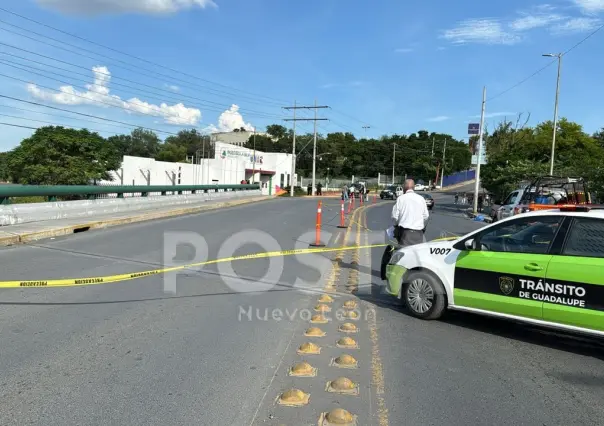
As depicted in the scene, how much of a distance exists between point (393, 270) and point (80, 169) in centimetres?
4281

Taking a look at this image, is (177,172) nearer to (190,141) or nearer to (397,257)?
(397,257)

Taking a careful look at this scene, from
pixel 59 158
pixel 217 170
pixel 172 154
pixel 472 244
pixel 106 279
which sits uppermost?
pixel 172 154

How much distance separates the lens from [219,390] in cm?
405

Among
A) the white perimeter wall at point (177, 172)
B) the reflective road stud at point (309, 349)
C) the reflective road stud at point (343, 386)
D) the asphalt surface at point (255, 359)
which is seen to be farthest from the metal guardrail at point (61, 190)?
the white perimeter wall at point (177, 172)

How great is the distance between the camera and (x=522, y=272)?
211 inches

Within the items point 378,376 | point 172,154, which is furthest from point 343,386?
point 172,154

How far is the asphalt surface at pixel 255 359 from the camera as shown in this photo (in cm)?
373

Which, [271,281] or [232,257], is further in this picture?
[232,257]

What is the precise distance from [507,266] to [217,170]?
59664mm

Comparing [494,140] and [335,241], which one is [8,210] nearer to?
[335,241]

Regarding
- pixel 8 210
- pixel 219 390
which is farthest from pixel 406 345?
pixel 8 210

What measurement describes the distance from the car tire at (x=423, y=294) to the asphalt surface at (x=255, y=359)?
196mm

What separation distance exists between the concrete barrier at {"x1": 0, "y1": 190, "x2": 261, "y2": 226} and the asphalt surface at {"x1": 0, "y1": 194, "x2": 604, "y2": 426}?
6919 millimetres

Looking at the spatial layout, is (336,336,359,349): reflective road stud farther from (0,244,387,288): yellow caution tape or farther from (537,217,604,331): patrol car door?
(0,244,387,288): yellow caution tape
